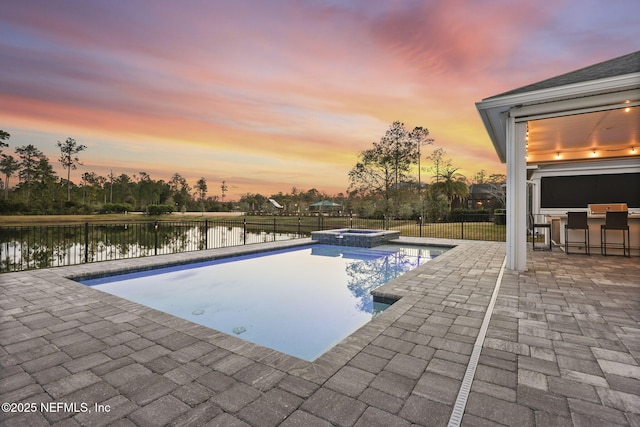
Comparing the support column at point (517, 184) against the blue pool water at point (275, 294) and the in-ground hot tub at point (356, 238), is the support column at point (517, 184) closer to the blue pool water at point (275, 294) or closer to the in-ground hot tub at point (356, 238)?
the blue pool water at point (275, 294)

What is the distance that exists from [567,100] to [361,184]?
43.9 ft

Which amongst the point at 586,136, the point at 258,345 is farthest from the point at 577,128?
the point at 258,345

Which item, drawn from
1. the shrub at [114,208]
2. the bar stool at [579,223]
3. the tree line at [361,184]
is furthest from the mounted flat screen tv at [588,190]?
the shrub at [114,208]

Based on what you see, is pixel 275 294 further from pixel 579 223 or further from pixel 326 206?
pixel 326 206

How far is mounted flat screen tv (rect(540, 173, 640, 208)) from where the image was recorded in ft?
26.3

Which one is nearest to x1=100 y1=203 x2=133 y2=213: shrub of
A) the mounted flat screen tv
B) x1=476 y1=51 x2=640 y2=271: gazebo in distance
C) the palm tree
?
the palm tree

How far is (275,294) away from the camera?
5355mm

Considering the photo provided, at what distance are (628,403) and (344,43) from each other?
31.5 ft

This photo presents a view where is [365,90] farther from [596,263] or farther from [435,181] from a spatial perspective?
[435,181]

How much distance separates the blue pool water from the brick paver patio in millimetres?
899

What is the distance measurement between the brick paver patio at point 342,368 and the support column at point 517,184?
5.80 feet

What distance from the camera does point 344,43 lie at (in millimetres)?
8984

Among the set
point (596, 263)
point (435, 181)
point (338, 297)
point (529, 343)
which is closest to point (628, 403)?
point (529, 343)

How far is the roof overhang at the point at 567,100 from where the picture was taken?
4.23 meters
